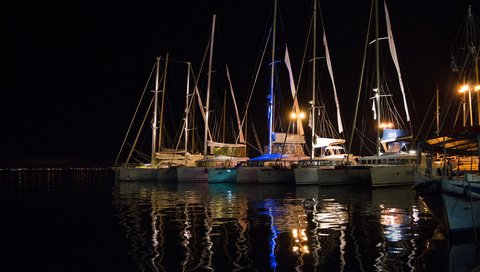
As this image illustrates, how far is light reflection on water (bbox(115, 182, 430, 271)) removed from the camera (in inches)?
529

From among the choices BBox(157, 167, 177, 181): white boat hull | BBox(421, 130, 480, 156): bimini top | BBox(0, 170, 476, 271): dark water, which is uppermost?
BBox(421, 130, 480, 156): bimini top

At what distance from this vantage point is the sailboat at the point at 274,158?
5375cm

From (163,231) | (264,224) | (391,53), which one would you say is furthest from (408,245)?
(391,53)

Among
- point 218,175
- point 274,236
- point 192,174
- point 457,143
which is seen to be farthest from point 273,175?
point 274,236

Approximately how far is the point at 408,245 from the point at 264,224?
273 inches

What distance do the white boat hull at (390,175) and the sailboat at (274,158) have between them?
11784mm

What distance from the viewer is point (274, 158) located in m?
55.6

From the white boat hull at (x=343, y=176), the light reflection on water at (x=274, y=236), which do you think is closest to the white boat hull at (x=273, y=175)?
the white boat hull at (x=343, y=176)

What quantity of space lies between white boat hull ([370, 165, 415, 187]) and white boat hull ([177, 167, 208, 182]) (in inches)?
947

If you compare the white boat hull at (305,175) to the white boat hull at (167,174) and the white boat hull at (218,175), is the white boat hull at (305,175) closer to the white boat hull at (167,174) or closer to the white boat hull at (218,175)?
the white boat hull at (218,175)

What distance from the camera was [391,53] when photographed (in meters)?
51.3

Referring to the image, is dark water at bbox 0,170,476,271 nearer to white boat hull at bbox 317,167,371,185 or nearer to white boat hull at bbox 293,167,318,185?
white boat hull at bbox 317,167,371,185

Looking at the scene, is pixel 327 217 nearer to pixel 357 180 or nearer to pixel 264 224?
pixel 264 224

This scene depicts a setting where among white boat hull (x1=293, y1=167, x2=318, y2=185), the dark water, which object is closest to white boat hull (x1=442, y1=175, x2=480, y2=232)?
the dark water
